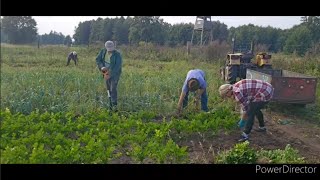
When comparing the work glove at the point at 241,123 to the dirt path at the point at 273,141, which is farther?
the work glove at the point at 241,123

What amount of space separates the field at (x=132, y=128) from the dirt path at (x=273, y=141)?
0.01 m

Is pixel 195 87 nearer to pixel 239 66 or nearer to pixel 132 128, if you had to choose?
pixel 132 128

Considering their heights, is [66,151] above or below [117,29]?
below

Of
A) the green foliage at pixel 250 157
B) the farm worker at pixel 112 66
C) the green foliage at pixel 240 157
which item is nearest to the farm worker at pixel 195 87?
the farm worker at pixel 112 66

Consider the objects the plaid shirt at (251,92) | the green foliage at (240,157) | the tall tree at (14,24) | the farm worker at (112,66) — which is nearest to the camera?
the green foliage at (240,157)

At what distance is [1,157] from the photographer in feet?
13.1

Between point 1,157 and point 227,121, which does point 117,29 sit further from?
point 1,157

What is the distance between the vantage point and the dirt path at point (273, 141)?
16.4 feet

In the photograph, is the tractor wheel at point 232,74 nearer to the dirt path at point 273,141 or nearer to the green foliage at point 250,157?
the dirt path at point 273,141

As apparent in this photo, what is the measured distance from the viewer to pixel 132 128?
225 inches

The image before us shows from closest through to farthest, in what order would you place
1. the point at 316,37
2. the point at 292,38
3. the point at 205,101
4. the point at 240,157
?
the point at 240,157, the point at 205,101, the point at 316,37, the point at 292,38
